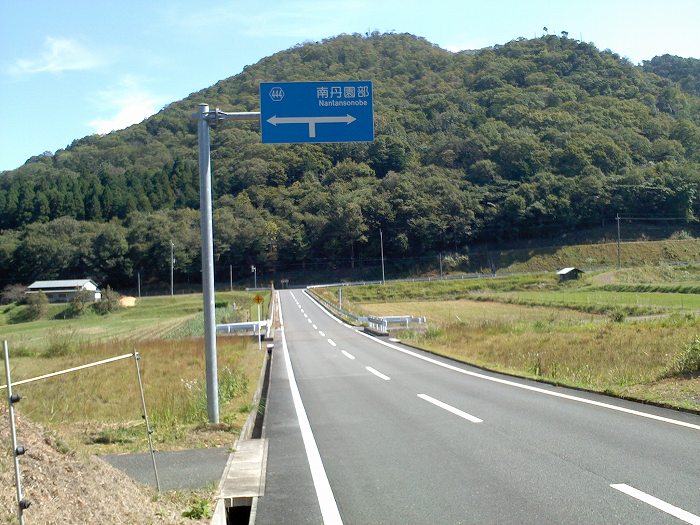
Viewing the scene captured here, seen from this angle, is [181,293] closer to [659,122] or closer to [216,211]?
[216,211]

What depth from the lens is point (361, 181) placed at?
9794 centimetres

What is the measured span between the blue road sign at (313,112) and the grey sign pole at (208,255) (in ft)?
3.01

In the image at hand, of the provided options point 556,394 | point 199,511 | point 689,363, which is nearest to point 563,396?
point 556,394

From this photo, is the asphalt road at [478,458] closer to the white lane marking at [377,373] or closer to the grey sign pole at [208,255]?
the grey sign pole at [208,255]

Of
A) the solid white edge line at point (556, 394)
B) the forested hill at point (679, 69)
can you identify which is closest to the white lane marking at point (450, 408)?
the solid white edge line at point (556, 394)

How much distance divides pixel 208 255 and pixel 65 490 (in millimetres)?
5327

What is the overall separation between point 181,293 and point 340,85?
2696 inches

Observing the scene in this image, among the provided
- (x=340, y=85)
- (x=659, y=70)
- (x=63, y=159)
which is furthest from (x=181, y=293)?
(x=659, y=70)

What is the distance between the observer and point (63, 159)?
11531 cm

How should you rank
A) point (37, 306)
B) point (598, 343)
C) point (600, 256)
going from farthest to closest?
1. point (600, 256)
2. point (37, 306)
3. point (598, 343)

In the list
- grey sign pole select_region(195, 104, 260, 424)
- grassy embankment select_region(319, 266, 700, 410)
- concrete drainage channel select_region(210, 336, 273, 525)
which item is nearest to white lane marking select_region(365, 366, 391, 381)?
grassy embankment select_region(319, 266, 700, 410)

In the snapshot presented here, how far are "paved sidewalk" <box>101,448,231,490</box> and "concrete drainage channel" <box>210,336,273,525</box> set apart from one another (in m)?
0.12

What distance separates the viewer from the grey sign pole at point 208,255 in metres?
Answer: 8.62

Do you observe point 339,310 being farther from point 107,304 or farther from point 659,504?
point 659,504
